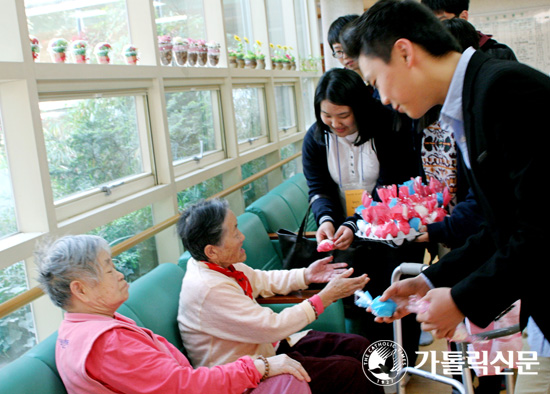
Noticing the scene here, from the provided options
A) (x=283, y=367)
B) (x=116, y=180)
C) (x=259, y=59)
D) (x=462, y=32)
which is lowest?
(x=283, y=367)

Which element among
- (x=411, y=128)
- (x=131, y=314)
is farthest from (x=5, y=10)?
(x=411, y=128)

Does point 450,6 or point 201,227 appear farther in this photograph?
point 450,6

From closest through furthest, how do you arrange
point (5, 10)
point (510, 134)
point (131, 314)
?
point (510, 134) < point (131, 314) < point (5, 10)

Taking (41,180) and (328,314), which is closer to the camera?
(41,180)

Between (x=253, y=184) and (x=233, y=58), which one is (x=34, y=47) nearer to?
(x=233, y=58)

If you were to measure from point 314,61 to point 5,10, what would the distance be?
5.93 meters

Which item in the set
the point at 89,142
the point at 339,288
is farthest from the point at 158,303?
the point at 89,142

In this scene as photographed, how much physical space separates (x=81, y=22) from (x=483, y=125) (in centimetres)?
256

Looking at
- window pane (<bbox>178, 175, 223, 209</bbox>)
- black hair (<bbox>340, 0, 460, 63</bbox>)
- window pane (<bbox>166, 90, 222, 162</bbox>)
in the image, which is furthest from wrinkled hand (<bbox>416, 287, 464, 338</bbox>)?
window pane (<bbox>166, 90, 222, 162</bbox>)

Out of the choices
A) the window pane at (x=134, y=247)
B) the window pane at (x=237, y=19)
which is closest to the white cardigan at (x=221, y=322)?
the window pane at (x=134, y=247)

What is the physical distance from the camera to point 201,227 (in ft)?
7.62

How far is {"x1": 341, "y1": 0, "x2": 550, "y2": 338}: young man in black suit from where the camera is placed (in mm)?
1046

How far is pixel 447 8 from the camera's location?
120 inches

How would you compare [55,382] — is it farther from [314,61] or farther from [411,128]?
[314,61]
